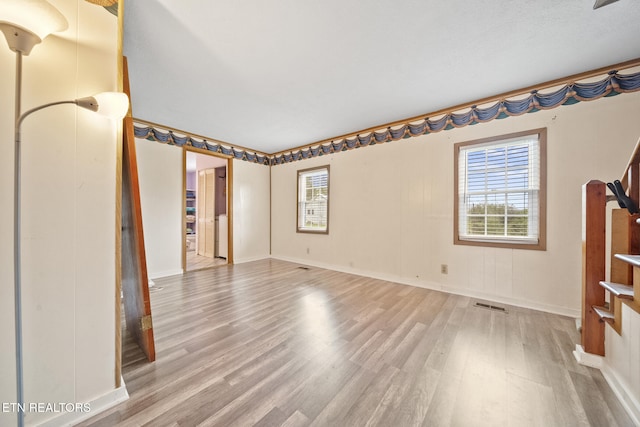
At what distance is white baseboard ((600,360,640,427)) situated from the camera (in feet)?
3.77

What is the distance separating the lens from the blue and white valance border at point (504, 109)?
224 cm

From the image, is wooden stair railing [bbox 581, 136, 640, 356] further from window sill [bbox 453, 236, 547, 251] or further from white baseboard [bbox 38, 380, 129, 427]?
white baseboard [bbox 38, 380, 129, 427]

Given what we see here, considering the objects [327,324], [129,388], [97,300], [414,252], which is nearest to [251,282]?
[327,324]

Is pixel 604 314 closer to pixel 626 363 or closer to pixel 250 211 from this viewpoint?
pixel 626 363

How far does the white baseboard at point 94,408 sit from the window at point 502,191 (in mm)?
3672

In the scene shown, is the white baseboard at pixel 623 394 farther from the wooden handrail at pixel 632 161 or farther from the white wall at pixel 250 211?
the white wall at pixel 250 211

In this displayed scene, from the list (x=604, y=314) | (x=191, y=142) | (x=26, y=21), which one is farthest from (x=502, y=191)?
(x=191, y=142)

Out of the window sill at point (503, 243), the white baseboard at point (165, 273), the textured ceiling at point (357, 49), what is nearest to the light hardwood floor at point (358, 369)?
the window sill at point (503, 243)

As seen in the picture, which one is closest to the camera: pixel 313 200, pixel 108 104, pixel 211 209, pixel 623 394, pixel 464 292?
pixel 108 104

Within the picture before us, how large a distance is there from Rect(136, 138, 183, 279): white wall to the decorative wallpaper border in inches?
11.3

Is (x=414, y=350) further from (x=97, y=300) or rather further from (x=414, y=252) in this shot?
(x=97, y=300)

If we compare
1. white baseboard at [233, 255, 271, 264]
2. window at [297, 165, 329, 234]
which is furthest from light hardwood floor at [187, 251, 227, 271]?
window at [297, 165, 329, 234]

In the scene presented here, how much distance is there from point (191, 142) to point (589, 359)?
5763 mm

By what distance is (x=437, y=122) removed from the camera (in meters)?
3.27
